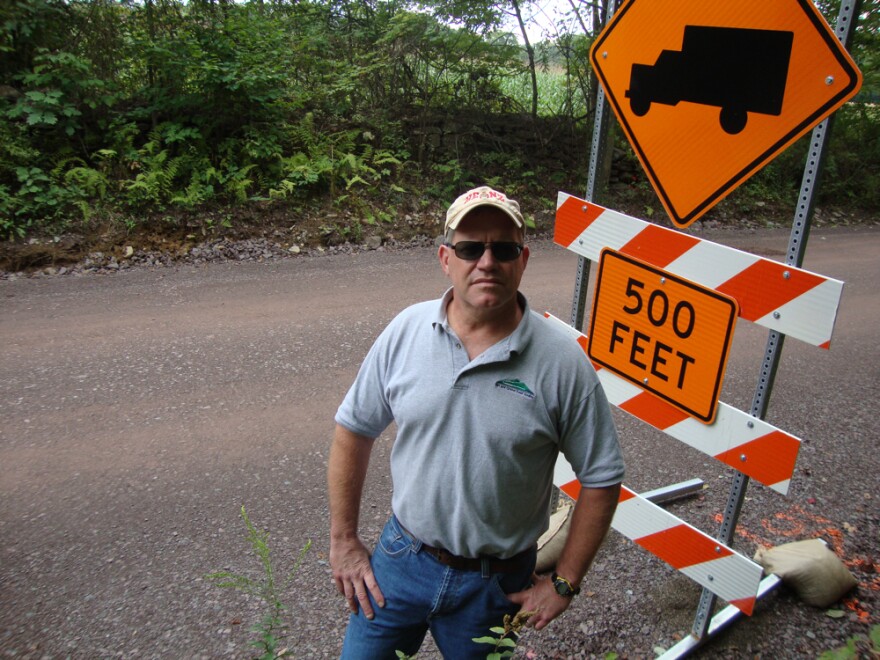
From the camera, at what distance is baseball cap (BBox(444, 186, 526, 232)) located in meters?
2.06

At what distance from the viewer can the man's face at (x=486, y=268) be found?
2064mm

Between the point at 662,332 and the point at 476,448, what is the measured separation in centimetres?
126

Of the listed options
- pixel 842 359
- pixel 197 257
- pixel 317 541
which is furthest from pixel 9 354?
pixel 842 359

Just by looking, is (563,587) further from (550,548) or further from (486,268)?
(550,548)

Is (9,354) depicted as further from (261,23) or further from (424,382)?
(261,23)

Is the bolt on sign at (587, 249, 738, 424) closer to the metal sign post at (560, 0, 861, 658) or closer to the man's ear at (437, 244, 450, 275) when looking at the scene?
the metal sign post at (560, 0, 861, 658)

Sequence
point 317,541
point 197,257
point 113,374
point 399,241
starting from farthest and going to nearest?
point 399,241
point 197,257
point 113,374
point 317,541

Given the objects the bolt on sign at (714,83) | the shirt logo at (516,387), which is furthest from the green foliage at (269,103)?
the shirt logo at (516,387)

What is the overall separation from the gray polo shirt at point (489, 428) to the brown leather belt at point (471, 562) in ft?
0.10

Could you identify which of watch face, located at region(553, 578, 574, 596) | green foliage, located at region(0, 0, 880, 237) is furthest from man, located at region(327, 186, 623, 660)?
green foliage, located at region(0, 0, 880, 237)

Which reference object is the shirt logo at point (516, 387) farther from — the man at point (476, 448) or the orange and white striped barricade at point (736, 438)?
the orange and white striped barricade at point (736, 438)

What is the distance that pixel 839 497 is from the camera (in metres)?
4.44

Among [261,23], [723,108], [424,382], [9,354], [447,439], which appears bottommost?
[9,354]

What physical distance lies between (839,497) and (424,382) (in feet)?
12.4
